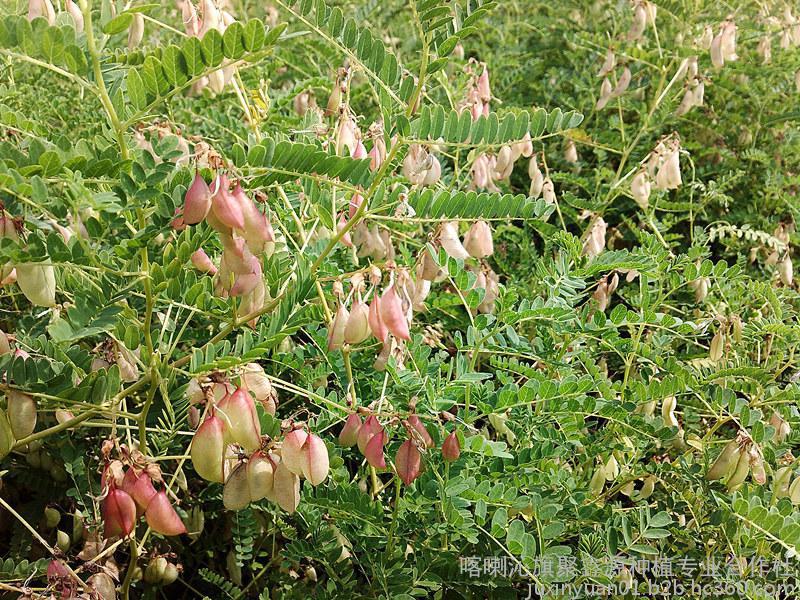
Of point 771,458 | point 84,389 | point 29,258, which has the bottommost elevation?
point 771,458

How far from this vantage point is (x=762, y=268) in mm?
2271

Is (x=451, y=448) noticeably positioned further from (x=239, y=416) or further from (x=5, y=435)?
(x=5, y=435)

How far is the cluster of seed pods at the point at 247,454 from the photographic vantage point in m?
0.90

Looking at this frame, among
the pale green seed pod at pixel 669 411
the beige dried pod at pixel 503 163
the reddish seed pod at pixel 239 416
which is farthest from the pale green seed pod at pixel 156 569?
the beige dried pod at pixel 503 163


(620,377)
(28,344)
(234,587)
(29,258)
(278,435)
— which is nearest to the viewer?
(29,258)

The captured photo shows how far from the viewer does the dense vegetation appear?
2.98 feet

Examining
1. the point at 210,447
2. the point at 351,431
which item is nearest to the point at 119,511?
the point at 210,447

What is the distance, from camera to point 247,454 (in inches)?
37.7

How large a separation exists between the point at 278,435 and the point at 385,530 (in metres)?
0.26

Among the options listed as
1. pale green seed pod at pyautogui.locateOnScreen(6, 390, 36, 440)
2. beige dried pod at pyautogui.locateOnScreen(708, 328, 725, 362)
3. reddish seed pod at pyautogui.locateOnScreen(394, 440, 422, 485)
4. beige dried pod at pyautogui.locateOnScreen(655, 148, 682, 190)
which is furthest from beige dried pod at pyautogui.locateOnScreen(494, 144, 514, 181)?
pale green seed pod at pyautogui.locateOnScreen(6, 390, 36, 440)

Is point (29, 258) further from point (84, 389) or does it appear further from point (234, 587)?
point (234, 587)

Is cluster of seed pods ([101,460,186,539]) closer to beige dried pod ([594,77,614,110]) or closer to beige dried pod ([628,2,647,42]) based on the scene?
beige dried pod ([594,77,614,110])

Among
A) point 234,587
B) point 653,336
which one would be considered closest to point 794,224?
point 653,336

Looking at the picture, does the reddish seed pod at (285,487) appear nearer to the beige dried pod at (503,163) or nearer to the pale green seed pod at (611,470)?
the pale green seed pod at (611,470)
